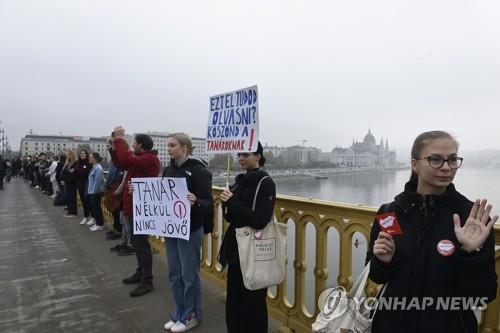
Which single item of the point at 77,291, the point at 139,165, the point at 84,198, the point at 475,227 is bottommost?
the point at 77,291

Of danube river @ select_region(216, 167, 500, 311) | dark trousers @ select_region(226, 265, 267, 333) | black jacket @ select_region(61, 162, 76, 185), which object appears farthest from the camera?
black jacket @ select_region(61, 162, 76, 185)

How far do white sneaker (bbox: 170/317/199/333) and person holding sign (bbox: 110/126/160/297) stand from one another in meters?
1.10

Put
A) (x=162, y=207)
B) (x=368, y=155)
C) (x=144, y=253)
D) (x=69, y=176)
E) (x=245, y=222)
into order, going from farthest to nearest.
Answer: (x=368, y=155) < (x=69, y=176) < (x=144, y=253) < (x=162, y=207) < (x=245, y=222)

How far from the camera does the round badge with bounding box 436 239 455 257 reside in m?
1.68

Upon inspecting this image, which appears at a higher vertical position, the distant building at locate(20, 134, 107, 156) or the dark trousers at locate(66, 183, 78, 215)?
the distant building at locate(20, 134, 107, 156)

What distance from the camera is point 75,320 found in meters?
3.85

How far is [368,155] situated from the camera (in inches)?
1169

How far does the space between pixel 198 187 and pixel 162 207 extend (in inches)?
22.8

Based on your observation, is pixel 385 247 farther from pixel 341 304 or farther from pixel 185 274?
pixel 185 274

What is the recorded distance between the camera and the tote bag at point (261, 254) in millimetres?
2820

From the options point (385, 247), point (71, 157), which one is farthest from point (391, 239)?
point (71, 157)

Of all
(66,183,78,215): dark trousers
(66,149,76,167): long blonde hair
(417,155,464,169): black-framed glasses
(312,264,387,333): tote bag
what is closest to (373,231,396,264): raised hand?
(312,264,387,333): tote bag

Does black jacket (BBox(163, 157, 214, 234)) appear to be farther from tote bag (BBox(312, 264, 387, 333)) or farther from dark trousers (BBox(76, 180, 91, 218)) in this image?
dark trousers (BBox(76, 180, 91, 218))

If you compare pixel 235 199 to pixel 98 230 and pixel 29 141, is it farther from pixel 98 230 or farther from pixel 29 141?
pixel 29 141
